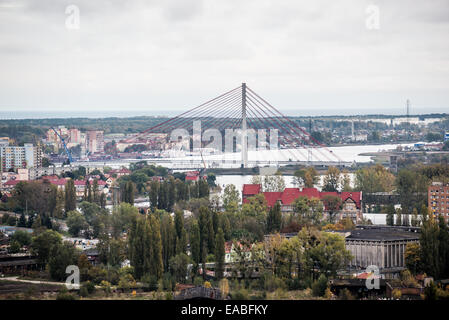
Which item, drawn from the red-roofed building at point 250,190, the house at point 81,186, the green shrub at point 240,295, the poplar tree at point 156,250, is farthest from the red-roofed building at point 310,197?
the green shrub at point 240,295

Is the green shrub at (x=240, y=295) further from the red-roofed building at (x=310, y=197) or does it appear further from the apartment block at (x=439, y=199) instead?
the apartment block at (x=439, y=199)

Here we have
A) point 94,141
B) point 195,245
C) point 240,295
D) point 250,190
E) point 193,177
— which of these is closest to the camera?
point 240,295

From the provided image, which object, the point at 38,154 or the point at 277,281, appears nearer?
the point at 277,281

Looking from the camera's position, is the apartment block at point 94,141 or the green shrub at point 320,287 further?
the apartment block at point 94,141

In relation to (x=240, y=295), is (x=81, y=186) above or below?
above

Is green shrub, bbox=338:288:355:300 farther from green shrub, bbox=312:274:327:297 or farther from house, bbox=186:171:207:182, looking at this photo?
house, bbox=186:171:207:182

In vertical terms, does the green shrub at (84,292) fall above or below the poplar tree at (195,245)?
below

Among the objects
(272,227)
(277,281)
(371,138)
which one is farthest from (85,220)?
(371,138)

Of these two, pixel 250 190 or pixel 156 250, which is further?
pixel 250 190

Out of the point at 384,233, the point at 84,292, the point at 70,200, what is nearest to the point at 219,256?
the point at 84,292

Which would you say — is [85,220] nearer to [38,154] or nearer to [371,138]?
[38,154]

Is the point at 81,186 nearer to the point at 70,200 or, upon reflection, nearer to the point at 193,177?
the point at 193,177
